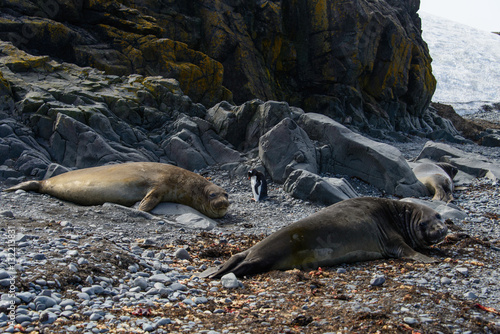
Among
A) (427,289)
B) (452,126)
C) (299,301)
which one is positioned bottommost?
(452,126)

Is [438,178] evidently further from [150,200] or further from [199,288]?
→ [199,288]

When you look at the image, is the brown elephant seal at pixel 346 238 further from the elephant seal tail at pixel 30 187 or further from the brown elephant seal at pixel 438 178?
the brown elephant seal at pixel 438 178

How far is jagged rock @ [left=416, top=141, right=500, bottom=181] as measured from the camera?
50.5ft

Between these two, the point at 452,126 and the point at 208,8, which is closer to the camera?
the point at 208,8

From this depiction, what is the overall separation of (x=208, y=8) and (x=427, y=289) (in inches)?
966

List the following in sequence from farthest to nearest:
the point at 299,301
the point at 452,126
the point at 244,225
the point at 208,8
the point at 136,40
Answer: the point at 452,126, the point at 208,8, the point at 136,40, the point at 244,225, the point at 299,301

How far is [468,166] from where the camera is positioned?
630 inches

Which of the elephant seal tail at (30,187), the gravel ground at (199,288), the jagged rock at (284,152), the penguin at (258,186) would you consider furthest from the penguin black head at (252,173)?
the elephant seal tail at (30,187)

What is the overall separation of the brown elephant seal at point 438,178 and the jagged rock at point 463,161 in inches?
35.4

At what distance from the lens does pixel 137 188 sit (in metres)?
8.42

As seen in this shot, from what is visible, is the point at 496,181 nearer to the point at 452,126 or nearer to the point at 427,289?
the point at 427,289

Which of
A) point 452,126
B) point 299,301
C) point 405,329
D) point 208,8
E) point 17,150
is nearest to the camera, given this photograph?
point 405,329

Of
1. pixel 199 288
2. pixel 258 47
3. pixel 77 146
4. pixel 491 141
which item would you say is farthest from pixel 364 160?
pixel 491 141

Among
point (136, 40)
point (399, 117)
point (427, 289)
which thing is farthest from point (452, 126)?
point (427, 289)
